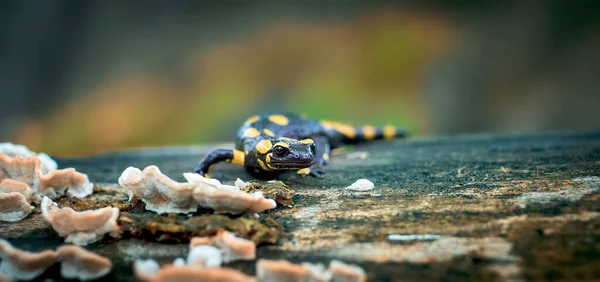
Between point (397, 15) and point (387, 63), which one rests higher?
point (397, 15)

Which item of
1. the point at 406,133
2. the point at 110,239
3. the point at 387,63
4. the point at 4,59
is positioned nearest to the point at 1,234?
the point at 110,239

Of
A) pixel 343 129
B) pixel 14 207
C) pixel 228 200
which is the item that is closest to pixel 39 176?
A: pixel 14 207

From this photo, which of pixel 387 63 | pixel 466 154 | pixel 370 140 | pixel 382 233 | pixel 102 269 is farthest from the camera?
pixel 387 63

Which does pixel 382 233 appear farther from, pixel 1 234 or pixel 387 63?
pixel 387 63

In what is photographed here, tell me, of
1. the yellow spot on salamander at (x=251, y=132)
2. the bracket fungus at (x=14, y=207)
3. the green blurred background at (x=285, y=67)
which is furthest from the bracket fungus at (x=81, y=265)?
the green blurred background at (x=285, y=67)

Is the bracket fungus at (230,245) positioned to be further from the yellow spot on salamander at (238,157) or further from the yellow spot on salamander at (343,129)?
the yellow spot on salamander at (343,129)

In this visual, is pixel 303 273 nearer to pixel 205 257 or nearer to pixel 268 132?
pixel 205 257
